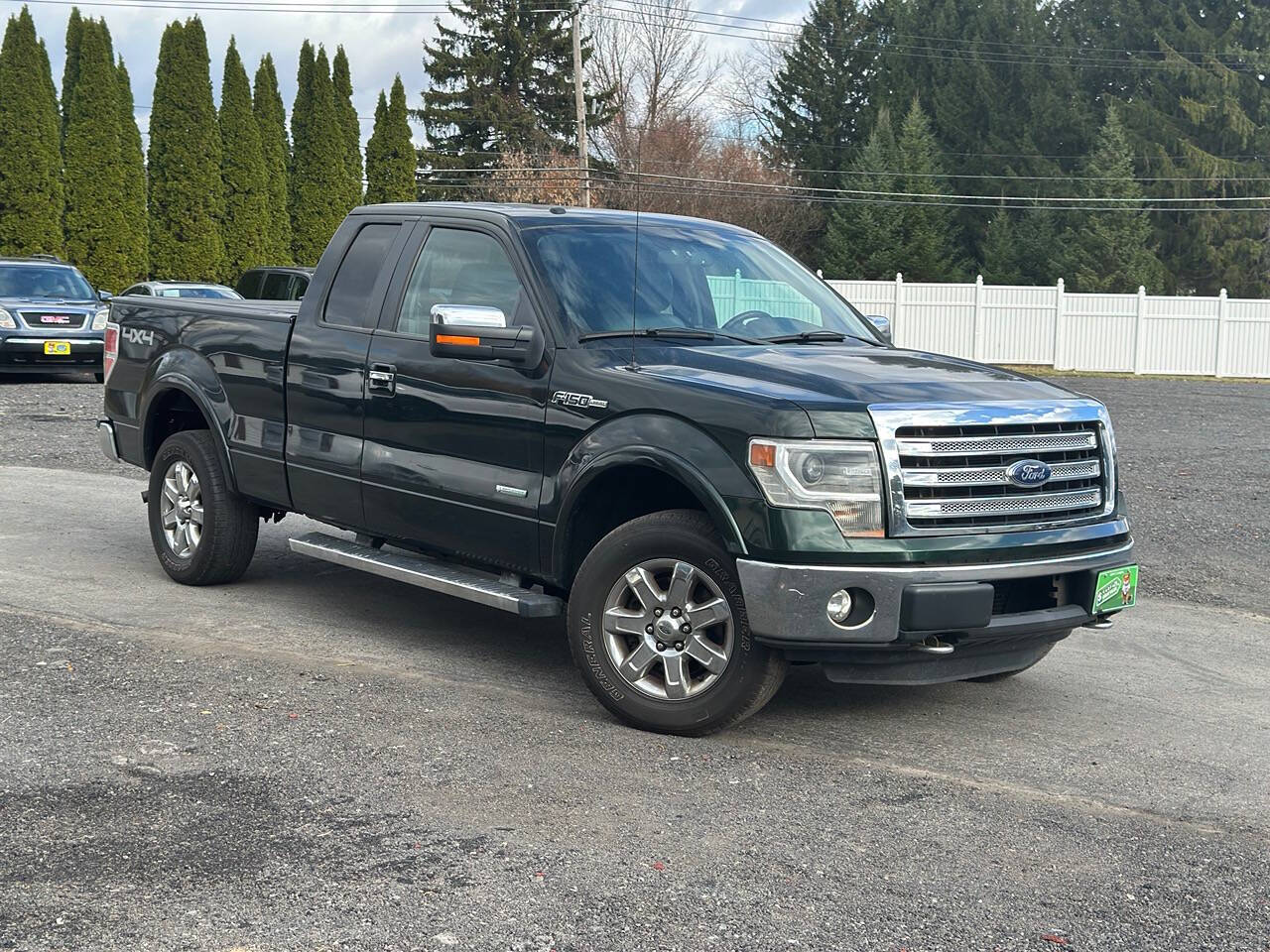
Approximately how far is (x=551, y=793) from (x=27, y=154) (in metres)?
32.3

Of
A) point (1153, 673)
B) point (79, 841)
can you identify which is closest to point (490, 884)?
point (79, 841)

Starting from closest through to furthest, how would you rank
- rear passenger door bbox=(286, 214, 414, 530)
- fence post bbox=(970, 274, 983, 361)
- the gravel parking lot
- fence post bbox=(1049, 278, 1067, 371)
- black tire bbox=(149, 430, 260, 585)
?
the gravel parking lot → rear passenger door bbox=(286, 214, 414, 530) → black tire bbox=(149, 430, 260, 585) → fence post bbox=(1049, 278, 1067, 371) → fence post bbox=(970, 274, 983, 361)

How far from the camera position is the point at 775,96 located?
213 ft

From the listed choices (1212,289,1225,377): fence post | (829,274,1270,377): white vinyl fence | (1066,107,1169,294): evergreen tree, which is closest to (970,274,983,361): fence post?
(829,274,1270,377): white vinyl fence

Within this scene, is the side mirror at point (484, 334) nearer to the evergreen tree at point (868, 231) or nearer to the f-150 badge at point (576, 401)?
the f-150 badge at point (576, 401)

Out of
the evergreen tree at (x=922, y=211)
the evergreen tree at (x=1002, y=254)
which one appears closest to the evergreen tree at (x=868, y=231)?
the evergreen tree at (x=922, y=211)

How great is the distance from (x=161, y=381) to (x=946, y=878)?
18.0 feet

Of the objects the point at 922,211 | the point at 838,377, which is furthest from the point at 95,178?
the point at 838,377

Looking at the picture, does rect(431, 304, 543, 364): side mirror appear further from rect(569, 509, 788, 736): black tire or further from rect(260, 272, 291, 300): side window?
rect(260, 272, 291, 300): side window

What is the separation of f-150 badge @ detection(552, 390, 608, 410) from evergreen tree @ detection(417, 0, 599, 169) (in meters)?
54.3

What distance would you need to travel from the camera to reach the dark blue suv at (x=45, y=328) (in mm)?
21016

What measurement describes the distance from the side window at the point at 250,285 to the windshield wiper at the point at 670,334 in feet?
68.2

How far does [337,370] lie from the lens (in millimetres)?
6922

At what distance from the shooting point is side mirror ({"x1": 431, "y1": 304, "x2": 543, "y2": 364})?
234 inches
